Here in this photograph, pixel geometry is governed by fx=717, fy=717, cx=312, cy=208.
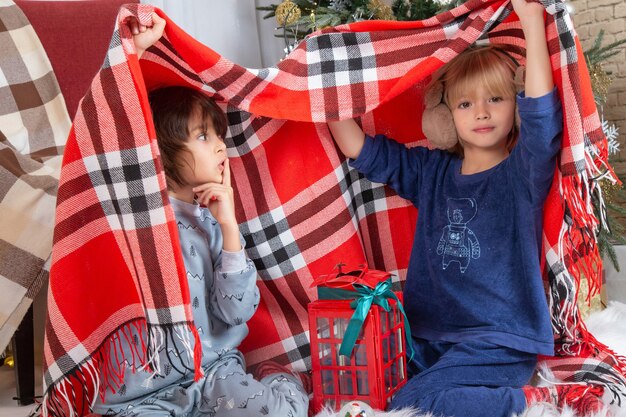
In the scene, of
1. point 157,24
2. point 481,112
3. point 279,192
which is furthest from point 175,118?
point 481,112

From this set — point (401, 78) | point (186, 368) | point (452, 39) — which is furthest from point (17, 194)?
point (452, 39)

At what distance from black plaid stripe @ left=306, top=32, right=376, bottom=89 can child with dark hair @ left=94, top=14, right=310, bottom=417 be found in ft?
0.69

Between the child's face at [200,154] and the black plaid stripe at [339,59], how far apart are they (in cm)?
22

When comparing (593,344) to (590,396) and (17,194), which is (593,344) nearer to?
(590,396)

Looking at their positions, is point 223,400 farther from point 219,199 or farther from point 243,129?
point 243,129

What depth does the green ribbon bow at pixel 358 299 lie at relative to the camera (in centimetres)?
130

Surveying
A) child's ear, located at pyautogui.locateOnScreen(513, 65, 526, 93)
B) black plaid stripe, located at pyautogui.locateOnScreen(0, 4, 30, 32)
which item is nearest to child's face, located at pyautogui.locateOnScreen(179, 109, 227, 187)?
child's ear, located at pyautogui.locateOnScreen(513, 65, 526, 93)

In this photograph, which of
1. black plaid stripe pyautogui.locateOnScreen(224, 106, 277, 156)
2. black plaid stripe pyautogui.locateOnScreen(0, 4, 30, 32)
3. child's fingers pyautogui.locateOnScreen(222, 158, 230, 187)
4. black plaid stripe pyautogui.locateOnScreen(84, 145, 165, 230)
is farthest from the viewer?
black plaid stripe pyautogui.locateOnScreen(0, 4, 30, 32)

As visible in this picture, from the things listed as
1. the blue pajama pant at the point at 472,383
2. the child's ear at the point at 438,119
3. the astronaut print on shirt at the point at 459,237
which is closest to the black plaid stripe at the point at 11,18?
the child's ear at the point at 438,119

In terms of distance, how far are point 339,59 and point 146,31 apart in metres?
0.39

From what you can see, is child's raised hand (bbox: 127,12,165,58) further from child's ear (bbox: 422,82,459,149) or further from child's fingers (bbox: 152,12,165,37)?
child's ear (bbox: 422,82,459,149)

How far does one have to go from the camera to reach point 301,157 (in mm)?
1548

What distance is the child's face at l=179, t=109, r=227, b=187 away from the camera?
1354mm

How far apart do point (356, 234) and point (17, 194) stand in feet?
2.50
